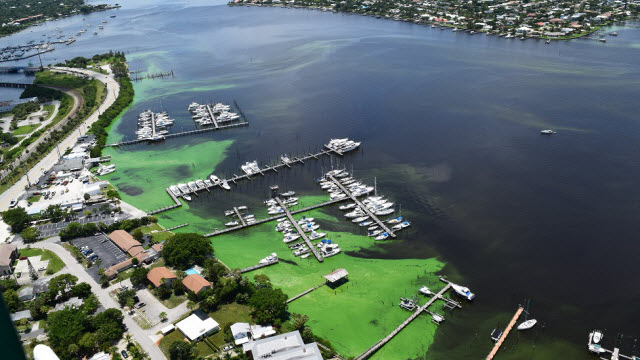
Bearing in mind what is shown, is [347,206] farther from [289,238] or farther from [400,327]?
[400,327]

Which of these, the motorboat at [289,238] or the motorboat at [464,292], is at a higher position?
the motorboat at [289,238]

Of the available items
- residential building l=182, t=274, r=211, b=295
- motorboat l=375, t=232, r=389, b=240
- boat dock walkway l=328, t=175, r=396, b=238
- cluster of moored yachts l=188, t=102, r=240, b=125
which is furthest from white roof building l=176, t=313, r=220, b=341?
cluster of moored yachts l=188, t=102, r=240, b=125

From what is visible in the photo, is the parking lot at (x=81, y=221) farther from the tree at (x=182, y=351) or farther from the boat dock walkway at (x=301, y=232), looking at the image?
Result: the tree at (x=182, y=351)

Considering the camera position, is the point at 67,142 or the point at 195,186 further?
the point at 67,142

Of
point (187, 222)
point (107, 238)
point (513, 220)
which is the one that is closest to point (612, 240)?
point (513, 220)

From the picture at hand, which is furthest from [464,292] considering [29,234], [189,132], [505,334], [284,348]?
[189,132]

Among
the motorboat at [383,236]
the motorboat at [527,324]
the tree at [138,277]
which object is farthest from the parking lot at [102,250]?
the motorboat at [527,324]
